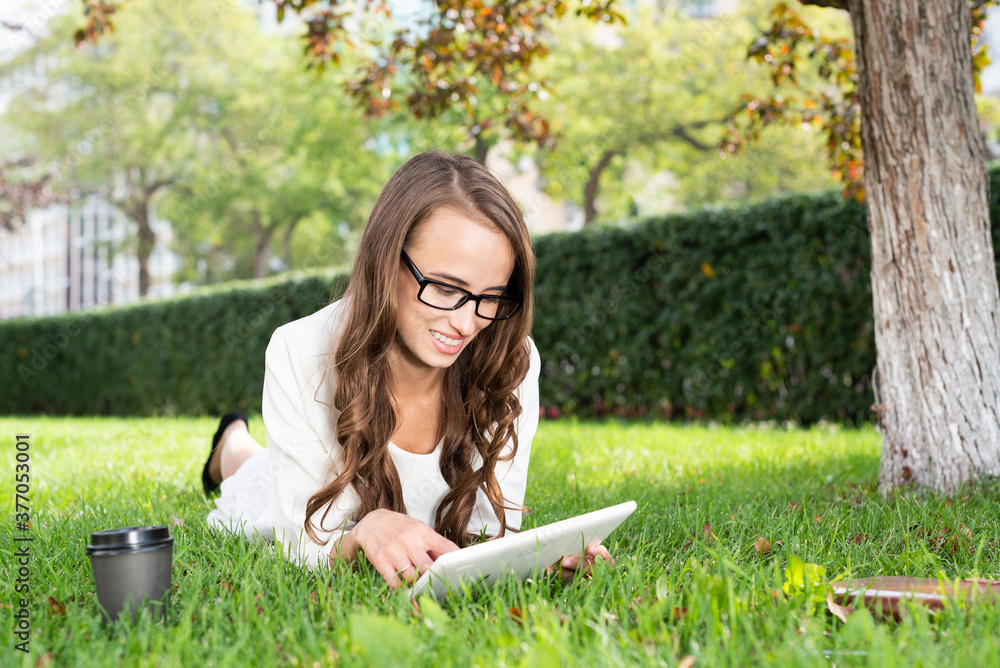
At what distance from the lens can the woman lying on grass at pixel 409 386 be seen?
6.93ft

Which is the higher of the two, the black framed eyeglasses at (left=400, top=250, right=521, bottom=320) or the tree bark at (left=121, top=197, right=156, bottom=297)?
the tree bark at (left=121, top=197, right=156, bottom=297)

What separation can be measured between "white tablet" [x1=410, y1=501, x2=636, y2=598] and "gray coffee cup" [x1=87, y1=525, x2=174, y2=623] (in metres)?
0.57

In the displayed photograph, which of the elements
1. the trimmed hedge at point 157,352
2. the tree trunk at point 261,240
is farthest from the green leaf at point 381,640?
the tree trunk at point 261,240

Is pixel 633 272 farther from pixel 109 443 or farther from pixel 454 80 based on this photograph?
pixel 109 443

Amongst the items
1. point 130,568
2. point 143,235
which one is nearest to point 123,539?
point 130,568

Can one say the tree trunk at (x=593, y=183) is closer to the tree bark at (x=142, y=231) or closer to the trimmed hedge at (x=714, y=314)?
the trimmed hedge at (x=714, y=314)

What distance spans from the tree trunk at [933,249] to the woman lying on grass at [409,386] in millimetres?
1865

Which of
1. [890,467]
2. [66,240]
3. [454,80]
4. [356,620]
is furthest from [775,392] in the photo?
[66,240]

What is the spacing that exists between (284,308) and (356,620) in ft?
29.0

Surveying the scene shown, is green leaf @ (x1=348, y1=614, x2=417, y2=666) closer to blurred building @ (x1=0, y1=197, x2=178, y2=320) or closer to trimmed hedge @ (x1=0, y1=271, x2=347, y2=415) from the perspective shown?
trimmed hedge @ (x1=0, y1=271, x2=347, y2=415)

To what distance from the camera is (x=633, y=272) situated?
279 inches

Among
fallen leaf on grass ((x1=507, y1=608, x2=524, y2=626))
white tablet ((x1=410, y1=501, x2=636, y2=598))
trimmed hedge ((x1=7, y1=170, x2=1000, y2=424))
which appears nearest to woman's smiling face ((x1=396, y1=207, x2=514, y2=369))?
white tablet ((x1=410, y1=501, x2=636, y2=598))

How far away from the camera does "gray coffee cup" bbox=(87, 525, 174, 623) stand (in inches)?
61.5

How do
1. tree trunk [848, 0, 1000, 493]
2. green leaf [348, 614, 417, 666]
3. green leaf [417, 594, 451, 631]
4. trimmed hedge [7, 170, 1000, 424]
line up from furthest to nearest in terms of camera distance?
trimmed hedge [7, 170, 1000, 424] → tree trunk [848, 0, 1000, 493] → green leaf [417, 594, 451, 631] → green leaf [348, 614, 417, 666]
